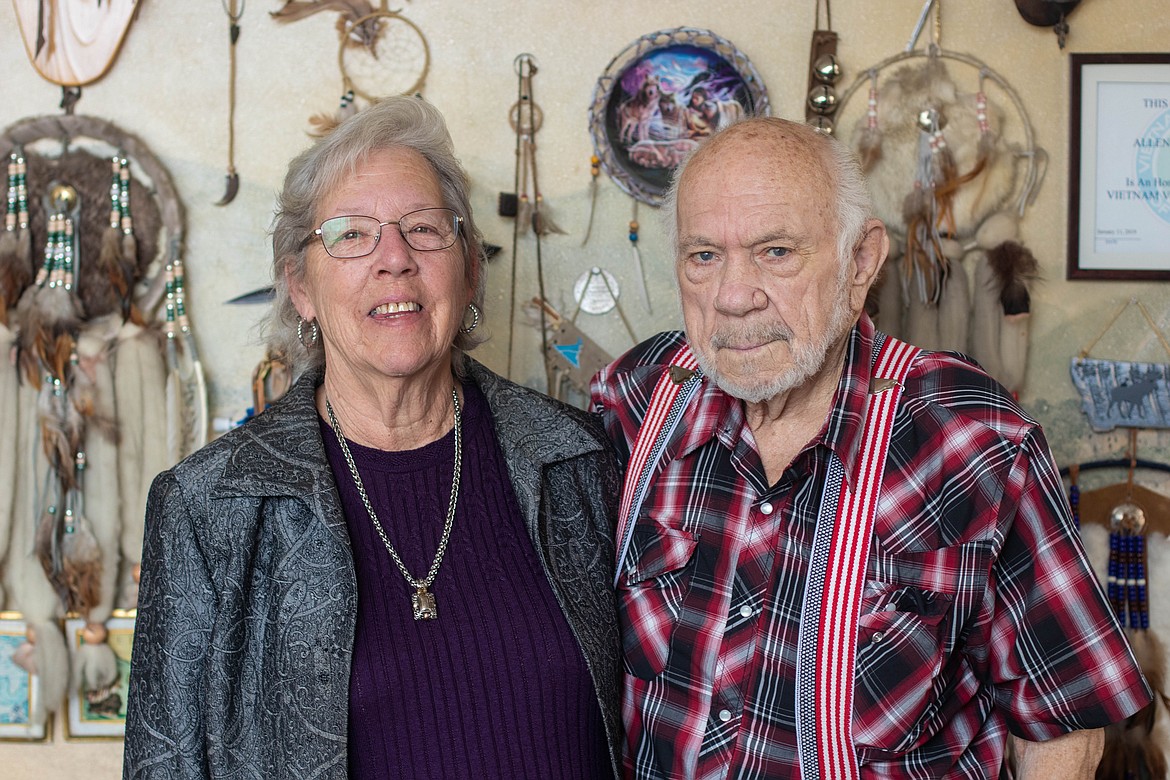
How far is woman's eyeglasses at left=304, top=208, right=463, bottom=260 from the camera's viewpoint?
56.9 inches

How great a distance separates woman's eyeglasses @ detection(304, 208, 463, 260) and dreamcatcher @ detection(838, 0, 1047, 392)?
112cm

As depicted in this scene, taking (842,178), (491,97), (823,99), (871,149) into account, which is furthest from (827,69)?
(842,178)

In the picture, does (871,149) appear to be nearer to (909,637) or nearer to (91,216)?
(909,637)

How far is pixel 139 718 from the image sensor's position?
1344mm

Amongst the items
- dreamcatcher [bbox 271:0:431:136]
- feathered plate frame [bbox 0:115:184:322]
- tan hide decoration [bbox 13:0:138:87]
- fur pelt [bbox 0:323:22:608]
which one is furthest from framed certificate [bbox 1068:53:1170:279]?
fur pelt [bbox 0:323:22:608]

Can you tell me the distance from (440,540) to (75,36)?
1586 mm

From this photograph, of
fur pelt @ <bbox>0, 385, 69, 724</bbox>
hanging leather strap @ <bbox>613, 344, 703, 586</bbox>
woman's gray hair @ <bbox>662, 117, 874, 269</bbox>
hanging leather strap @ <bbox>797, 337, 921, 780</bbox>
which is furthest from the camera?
fur pelt @ <bbox>0, 385, 69, 724</bbox>

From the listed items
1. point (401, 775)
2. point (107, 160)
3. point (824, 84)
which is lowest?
point (401, 775)

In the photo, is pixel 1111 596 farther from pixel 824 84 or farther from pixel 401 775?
pixel 401 775

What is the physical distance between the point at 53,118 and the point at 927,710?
212 cm

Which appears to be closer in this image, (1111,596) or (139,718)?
(139,718)

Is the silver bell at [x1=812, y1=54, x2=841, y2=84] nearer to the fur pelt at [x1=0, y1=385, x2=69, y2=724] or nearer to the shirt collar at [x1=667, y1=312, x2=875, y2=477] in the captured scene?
the shirt collar at [x1=667, y1=312, x2=875, y2=477]

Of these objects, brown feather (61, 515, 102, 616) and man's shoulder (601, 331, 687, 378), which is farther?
brown feather (61, 515, 102, 616)

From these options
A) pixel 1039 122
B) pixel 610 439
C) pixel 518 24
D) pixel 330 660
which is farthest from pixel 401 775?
pixel 1039 122
